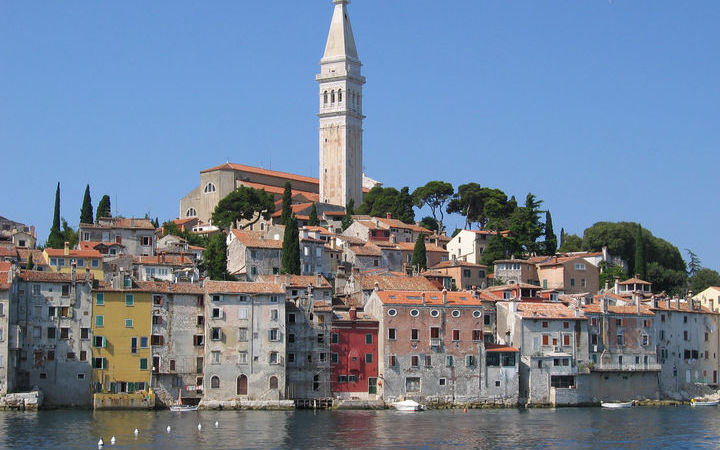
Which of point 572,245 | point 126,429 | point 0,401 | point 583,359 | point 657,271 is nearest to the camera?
point 126,429

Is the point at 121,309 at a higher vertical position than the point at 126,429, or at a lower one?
higher

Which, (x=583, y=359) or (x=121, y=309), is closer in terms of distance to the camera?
(x=121, y=309)

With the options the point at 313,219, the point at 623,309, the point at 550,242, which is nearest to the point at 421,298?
the point at 623,309

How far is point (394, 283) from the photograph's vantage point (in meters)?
85.1

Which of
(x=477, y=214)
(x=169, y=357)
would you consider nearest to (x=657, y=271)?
(x=477, y=214)

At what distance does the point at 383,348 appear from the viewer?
254 feet

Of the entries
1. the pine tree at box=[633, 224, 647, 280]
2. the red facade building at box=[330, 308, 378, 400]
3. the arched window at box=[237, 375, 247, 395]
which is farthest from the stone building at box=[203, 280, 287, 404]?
the pine tree at box=[633, 224, 647, 280]

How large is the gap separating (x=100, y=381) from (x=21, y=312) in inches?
233

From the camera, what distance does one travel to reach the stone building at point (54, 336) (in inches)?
2859

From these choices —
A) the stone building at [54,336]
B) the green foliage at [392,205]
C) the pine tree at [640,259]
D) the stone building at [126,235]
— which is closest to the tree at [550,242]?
the pine tree at [640,259]

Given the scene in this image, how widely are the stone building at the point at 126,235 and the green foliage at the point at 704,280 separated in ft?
153

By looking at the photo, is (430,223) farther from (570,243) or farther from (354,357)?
(354,357)

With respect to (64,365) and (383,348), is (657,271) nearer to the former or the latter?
(383,348)

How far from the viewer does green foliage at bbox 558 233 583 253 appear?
11707cm
